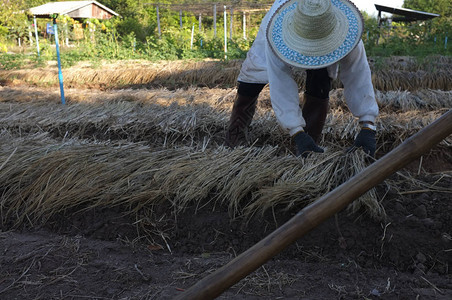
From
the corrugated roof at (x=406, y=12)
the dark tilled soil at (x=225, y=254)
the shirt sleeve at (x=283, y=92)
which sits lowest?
the dark tilled soil at (x=225, y=254)

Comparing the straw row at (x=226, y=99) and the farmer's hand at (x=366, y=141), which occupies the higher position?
the farmer's hand at (x=366, y=141)

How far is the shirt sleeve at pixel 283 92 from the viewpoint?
2.41m

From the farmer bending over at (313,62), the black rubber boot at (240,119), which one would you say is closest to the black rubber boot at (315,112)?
the farmer bending over at (313,62)

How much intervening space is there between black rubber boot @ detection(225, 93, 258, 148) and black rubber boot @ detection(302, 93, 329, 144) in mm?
470

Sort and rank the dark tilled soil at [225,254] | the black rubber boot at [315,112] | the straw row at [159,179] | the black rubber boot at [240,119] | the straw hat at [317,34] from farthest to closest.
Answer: the black rubber boot at [240,119] < the black rubber boot at [315,112] < the straw row at [159,179] < the straw hat at [317,34] < the dark tilled soil at [225,254]

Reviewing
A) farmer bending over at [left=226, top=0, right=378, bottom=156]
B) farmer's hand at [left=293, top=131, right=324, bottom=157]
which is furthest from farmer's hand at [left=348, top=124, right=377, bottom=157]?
farmer's hand at [left=293, top=131, right=324, bottom=157]

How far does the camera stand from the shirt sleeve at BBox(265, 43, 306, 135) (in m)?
2.41

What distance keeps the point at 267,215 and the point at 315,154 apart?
457 mm

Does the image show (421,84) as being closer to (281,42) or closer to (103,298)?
(281,42)

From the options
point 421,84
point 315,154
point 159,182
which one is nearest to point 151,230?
point 159,182

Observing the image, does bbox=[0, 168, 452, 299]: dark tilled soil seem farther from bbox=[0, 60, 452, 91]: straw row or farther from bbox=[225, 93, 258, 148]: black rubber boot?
bbox=[0, 60, 452, 91]: straw row

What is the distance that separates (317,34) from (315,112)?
1.00 m

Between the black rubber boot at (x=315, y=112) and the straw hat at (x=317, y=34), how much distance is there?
877 millimetres

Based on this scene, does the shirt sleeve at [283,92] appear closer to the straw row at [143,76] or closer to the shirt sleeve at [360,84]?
the shirt sleeve at [360,84]
